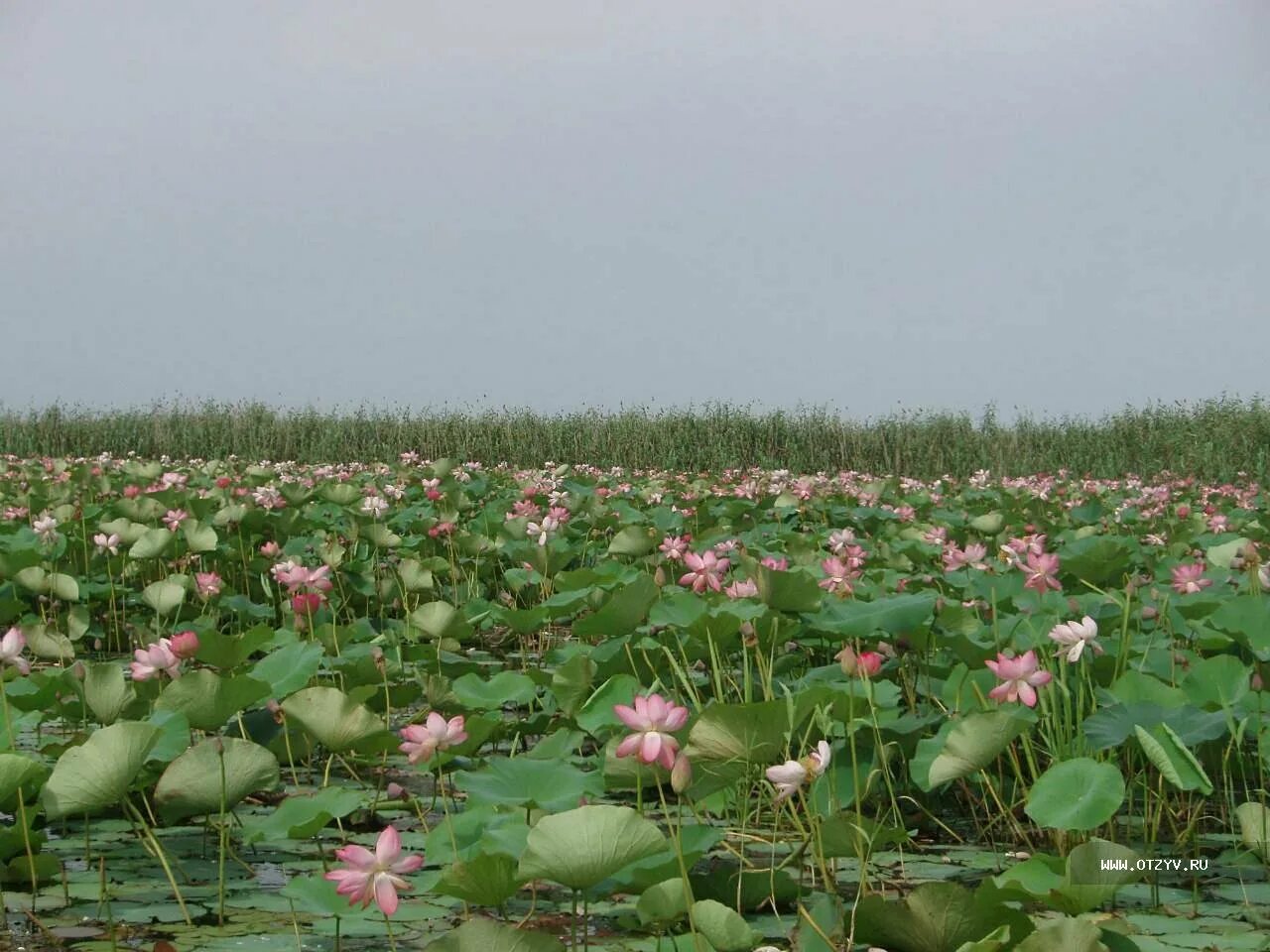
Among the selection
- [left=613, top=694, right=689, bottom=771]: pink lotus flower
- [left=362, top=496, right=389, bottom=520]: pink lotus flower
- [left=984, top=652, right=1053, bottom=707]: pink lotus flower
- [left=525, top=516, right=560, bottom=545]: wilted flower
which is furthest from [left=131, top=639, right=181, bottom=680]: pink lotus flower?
[left=362, top=496, right=389, bottom=520]: pink lotus flower

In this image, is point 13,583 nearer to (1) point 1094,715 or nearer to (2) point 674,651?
(2) point 674,651

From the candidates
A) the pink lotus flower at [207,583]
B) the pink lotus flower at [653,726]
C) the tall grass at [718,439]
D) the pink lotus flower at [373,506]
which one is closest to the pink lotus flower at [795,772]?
the pink lotus flower at [653,726]

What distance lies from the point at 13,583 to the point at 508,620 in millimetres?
2288

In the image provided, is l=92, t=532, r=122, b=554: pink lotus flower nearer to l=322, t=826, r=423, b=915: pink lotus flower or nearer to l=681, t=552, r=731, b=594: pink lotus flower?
l=681, t=552, r=731, b=594: pink lotus flower

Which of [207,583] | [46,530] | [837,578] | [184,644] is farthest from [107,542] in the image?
[837,578]

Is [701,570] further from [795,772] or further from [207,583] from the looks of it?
[207,583]

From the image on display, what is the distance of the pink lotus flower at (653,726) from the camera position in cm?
142

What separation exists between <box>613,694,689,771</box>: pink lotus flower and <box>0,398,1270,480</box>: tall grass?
16703mm

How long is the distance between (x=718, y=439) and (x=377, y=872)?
17.7 m

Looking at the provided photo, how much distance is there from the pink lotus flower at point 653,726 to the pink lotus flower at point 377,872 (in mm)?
286

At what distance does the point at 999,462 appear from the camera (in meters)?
17.9

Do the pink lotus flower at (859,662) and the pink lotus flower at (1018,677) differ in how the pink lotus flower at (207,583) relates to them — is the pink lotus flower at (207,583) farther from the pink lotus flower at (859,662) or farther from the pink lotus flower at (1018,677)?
the pink lotus flower at (1018,677)

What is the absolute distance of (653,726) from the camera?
1.44 metres

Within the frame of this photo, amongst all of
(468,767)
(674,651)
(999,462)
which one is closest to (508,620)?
(674,651)
